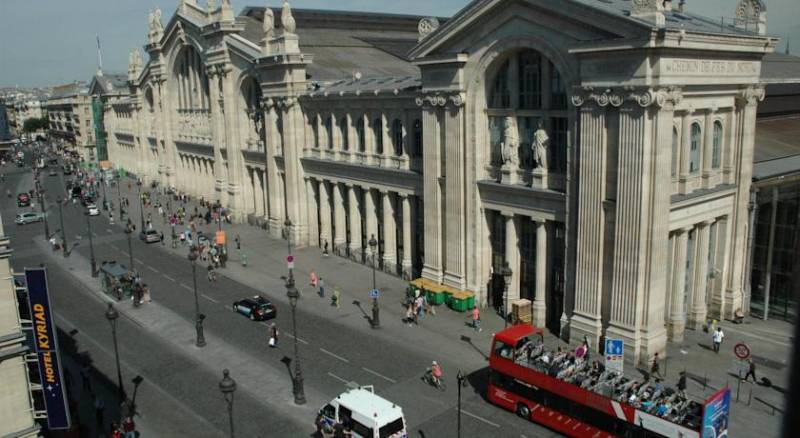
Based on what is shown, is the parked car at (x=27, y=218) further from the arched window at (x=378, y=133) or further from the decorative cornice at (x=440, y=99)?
the decorative cornice at (x=440, y=99)

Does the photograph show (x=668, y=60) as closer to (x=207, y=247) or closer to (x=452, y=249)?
(x=452, y=249)

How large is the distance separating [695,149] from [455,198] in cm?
1390

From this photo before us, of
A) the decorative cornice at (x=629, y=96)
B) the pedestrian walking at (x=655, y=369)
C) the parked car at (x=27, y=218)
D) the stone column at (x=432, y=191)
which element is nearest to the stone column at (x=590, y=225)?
the decorative cornice at (x=629, y=96)

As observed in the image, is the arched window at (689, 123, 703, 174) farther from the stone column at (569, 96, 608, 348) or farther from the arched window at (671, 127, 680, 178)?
the stone column at (569, 96, 608, 348)

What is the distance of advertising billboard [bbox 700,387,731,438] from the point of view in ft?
73.1

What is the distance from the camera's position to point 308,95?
184ft

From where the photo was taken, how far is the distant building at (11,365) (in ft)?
68.9

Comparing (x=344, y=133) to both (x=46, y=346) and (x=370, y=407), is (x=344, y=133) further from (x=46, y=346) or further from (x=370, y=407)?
(x=46, y=346)

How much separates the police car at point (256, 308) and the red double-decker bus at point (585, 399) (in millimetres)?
16277

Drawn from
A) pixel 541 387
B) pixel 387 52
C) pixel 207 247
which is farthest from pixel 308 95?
pixel 541 387

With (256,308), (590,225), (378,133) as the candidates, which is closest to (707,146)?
(590,225)

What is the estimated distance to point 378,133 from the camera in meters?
50.3

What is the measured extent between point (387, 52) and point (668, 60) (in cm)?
5523

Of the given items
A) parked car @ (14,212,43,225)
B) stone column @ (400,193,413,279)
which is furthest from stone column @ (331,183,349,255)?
parked car @ (14,212,43,225)
